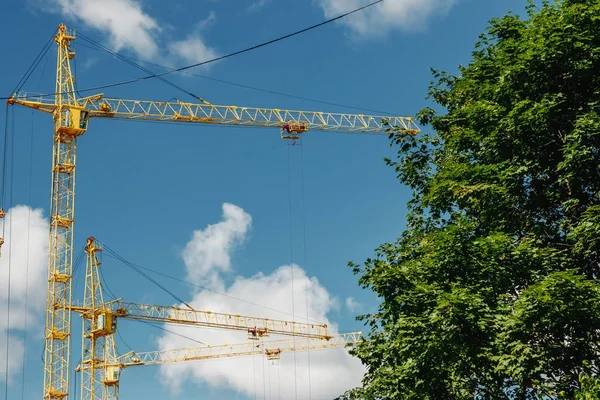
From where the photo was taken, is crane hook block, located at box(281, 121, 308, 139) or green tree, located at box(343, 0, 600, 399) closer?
green tree, located at box(343, 0, 600, 399)

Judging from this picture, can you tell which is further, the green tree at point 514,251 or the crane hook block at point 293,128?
the crane hook block at point 293,128

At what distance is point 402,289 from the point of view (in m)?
25.8

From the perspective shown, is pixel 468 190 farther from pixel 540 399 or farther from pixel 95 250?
pixel 95 250

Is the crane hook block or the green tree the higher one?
the crane hook block

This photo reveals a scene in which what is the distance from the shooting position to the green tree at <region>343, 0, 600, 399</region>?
2248 cm

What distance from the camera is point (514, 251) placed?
77.9ft

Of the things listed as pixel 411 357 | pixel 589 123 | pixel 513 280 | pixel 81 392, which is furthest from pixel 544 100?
pixel 81 392

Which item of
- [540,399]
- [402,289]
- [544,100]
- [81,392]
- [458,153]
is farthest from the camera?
[81,392]

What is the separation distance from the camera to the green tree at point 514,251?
2248cm

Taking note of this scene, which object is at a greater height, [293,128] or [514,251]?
[293,128]

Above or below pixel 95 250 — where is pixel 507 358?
below

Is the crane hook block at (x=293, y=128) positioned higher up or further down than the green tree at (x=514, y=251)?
higher up

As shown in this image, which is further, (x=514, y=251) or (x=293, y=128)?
(x=293, y=128)

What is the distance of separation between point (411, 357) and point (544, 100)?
871 centimetres
